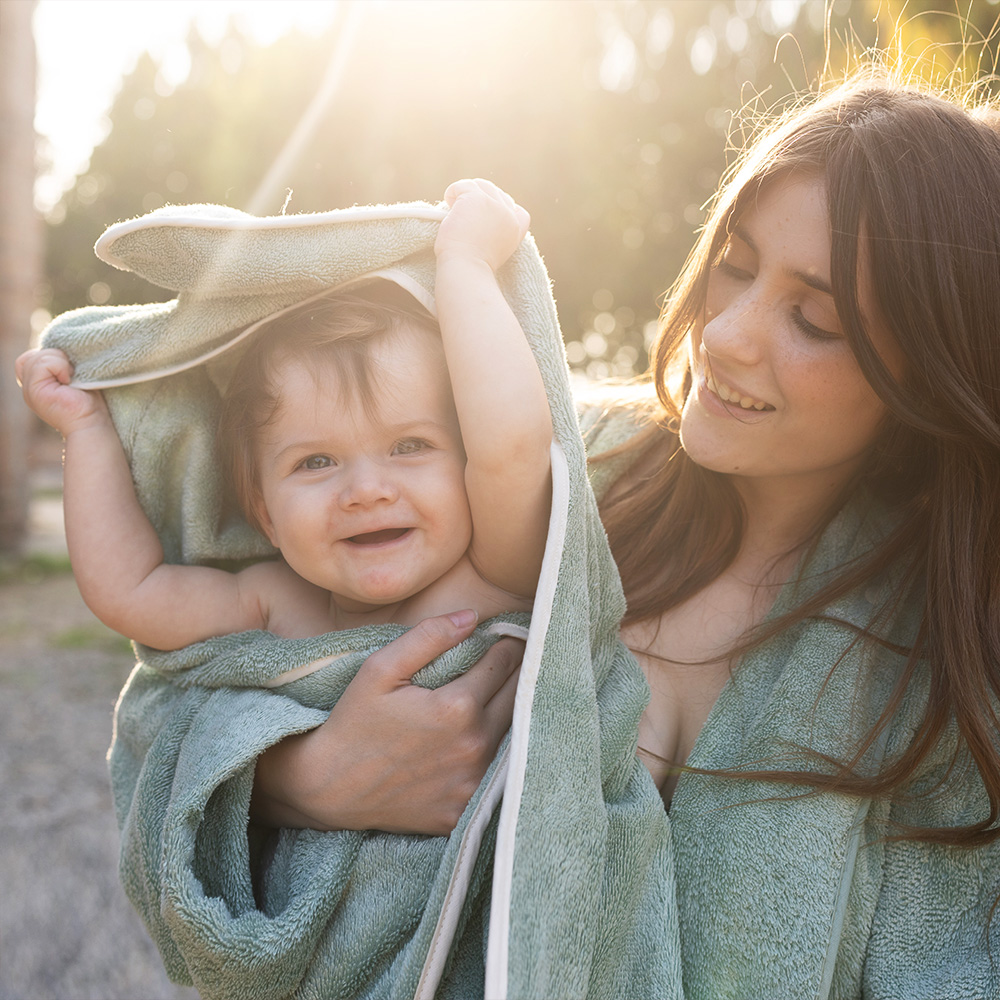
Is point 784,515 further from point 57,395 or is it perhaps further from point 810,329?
point 57,395

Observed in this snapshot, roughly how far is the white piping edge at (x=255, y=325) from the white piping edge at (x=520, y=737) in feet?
0.93

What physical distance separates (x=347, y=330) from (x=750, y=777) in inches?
33.4

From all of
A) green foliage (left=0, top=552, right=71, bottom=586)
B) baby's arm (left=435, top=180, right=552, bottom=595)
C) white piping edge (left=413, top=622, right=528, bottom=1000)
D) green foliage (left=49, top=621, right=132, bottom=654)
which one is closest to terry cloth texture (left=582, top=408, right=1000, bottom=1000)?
white piping edge (left=413, top=622, right=528, bottom=1000)

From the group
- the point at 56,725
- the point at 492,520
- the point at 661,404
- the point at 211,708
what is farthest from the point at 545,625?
the point at 56,725

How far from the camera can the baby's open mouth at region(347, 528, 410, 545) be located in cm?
127

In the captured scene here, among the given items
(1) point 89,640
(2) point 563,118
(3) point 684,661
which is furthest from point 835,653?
(2) point 563,118

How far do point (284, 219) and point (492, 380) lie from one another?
378 millimetres

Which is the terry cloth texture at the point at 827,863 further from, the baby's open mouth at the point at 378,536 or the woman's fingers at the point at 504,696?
the baby's open mouth at the point at 378,536

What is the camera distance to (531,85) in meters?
5.55

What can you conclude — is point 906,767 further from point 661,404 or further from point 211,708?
point 211,708

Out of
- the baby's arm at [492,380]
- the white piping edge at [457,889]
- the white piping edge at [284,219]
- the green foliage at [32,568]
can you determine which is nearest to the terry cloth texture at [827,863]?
the white piping edge at [457,889]

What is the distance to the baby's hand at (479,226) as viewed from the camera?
3.89ft

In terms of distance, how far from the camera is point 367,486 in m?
1.20

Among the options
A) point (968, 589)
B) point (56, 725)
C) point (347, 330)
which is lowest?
point (56, 725)
